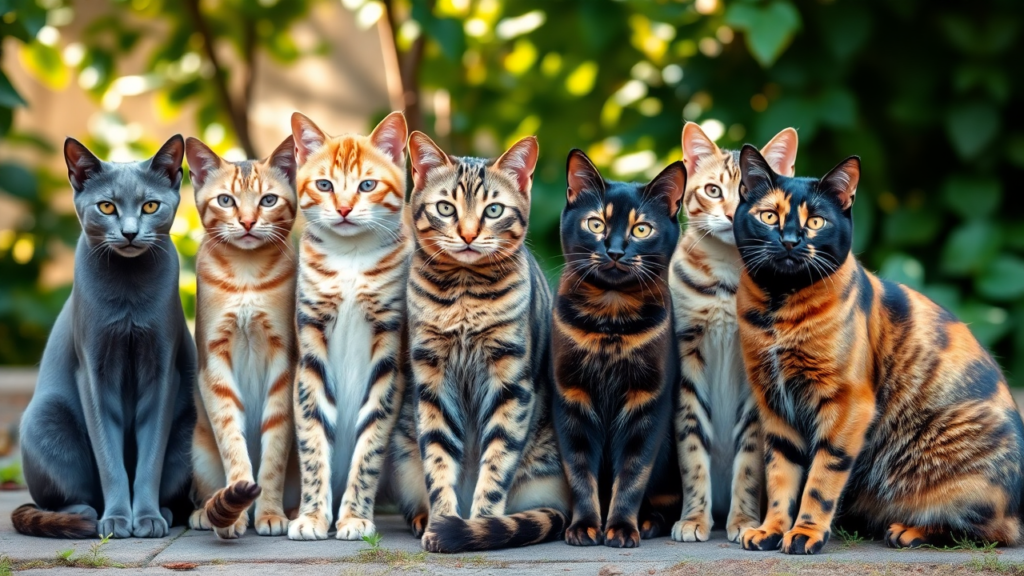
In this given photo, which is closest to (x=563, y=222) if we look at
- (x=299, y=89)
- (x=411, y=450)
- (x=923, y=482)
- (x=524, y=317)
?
(x=524, y=317)

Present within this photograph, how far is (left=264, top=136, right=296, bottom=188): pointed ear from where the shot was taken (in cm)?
372

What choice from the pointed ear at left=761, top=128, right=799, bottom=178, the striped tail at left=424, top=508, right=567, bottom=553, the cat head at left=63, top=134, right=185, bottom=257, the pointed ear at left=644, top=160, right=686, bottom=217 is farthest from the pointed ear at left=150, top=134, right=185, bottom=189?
the pointed ear at left=761, top=128, right=799, bottom=178

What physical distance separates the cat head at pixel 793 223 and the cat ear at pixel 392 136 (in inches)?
48.4

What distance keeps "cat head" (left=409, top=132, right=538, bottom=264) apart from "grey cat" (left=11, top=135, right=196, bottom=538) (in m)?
0.88

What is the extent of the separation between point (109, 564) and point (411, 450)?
106 cm

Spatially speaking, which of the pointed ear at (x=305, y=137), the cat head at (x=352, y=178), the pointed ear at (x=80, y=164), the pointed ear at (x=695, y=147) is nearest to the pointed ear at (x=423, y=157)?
the cat head at (x=352, y=178)

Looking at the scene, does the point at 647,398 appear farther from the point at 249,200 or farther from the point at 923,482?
the point at 249,200

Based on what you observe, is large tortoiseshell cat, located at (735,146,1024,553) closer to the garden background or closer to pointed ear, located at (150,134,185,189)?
the garden background

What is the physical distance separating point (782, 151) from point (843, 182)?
64cm

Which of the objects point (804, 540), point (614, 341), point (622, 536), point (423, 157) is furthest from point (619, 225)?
point (804, 540)

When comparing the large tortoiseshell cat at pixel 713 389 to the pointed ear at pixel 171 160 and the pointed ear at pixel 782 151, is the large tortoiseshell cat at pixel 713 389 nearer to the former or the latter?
the pointed ear at pixel 782 151

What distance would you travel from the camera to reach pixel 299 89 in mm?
8250

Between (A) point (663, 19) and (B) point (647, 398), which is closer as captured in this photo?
(B) point (647, 398)

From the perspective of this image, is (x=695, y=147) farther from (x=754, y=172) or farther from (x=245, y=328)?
(x=245, y=328)
